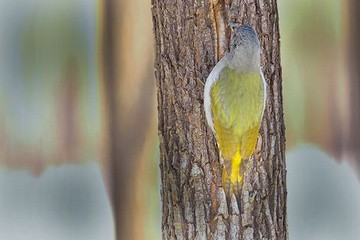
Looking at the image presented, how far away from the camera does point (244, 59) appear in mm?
1938

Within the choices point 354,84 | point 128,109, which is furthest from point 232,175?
point 354,84

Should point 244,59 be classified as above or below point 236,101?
above

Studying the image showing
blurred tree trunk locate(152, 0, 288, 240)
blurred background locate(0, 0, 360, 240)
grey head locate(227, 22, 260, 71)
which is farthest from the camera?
blurred background locate(0, 0, 360, 240)

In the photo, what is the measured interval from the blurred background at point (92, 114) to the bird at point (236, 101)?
0.88 meters

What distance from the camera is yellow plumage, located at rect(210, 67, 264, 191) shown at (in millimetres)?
1956

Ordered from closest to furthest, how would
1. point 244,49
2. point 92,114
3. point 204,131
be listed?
point 244,49
point 204,131
point 92,114

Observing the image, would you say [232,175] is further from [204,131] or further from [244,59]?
[244,59]

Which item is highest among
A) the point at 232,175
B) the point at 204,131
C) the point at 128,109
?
the point at 128,109

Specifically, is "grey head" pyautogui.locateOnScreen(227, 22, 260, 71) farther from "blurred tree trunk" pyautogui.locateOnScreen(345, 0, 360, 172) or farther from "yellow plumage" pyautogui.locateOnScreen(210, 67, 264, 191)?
"blurred tree trunk" pyautogui.locateOnScreen(345, 0, 360, 172)

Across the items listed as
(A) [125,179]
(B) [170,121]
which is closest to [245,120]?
(B) [170,121]

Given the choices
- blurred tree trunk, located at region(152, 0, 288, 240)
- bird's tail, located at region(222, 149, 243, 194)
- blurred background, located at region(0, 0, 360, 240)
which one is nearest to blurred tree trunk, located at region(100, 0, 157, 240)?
blurred background, located at region(0, 0, 360, 240)

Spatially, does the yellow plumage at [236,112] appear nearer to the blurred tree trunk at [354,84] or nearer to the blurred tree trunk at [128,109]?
the blurred tree trunk at [128,109]

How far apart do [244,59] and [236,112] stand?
0.47ft

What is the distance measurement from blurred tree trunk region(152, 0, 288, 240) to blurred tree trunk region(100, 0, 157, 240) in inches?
27.5
